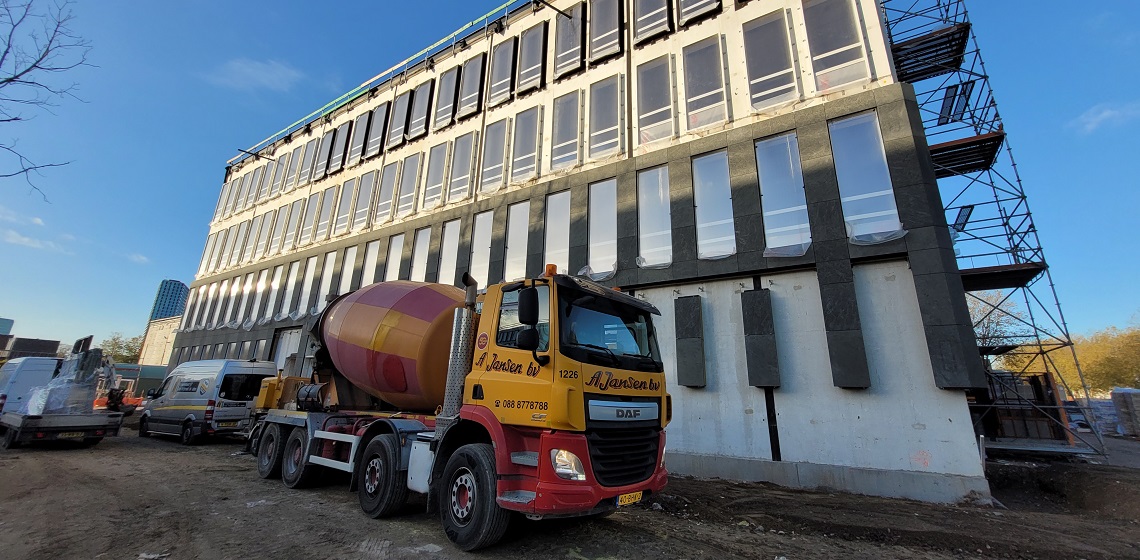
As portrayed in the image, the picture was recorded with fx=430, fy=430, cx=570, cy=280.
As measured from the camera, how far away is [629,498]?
15.3ft

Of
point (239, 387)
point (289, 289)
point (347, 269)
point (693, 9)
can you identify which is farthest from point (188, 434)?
point (693, 9)

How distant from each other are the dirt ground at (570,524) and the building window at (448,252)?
9626mm

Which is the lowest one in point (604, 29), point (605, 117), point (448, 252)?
point (448, 252)

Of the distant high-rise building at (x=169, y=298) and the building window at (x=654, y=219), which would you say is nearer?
the building window at (x=654, y=219)

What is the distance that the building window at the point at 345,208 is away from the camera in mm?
22328

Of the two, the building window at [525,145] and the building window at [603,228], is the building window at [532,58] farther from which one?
the building window at [603,228]

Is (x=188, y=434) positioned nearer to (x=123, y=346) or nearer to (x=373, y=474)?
(x=373, y=474)

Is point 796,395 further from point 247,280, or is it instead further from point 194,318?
point 194,318

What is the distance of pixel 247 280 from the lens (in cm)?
2664

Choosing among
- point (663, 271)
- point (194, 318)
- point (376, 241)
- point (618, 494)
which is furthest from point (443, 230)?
point (194, 318)

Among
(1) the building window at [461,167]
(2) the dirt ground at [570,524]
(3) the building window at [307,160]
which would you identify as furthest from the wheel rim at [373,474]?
(3) the building window at [307,160]

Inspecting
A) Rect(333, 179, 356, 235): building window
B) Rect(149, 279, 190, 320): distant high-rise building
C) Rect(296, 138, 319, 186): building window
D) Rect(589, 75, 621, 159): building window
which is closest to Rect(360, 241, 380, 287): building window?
Rect(333, 179, 356, 235): building window

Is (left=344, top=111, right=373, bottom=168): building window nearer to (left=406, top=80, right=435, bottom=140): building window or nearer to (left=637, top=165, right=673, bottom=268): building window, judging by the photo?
(left=406, top=80, right=435, bottom=140): building window

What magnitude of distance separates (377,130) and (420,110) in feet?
11.0
